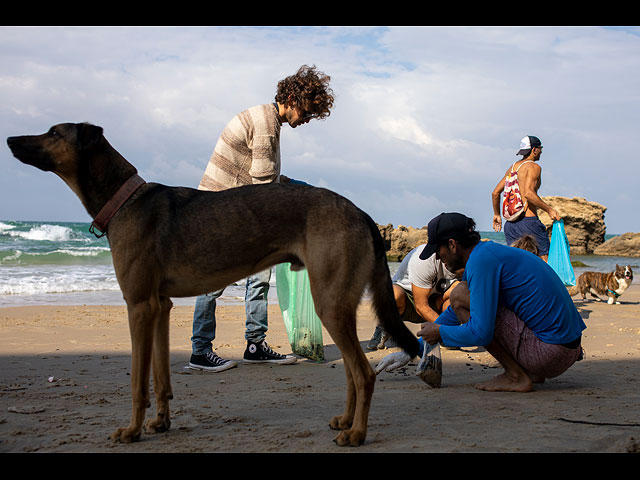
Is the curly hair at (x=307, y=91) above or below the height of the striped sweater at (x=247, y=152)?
above

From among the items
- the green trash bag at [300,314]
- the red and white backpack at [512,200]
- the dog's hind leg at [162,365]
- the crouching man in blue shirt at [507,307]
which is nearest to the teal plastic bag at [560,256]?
the red and white backpack at [512,200]

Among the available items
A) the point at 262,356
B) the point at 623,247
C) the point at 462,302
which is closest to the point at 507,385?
the point at 462,302

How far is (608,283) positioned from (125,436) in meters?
11.4

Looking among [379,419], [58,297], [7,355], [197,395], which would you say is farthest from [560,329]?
[58,297]

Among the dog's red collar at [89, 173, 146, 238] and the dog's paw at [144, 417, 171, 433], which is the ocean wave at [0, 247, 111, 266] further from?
the dog's paw at [144, 417, 171, 433]

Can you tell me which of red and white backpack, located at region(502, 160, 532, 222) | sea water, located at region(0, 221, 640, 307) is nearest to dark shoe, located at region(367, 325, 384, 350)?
red and white backpack, located at region(502, 160, 532, 222)

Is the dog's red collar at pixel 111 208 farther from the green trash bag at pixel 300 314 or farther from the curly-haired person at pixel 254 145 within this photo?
the green trash bag at pixel 300 314

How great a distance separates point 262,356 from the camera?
20.7ft

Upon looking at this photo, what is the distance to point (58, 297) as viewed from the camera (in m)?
12.6

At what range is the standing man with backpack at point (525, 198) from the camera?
27.1ft

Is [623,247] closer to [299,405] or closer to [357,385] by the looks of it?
[299,405]

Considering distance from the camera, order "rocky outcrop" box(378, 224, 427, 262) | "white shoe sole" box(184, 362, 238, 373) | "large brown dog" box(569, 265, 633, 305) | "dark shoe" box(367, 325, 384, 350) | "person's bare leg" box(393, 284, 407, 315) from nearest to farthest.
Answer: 1. "white shoe sole" box(184, 362, 238, 373)
2. "person's bare leg" box(393, 284, 407, 315)
3. "dark shoe" box(367, 325, 384, 350)
4. "large brown dog" box(569, 265, 633, 305)
5. "rocky outcrop" box(378, 224, 427, 262)

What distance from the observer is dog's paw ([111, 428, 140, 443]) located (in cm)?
356

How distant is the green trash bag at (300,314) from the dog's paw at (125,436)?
2.86m
